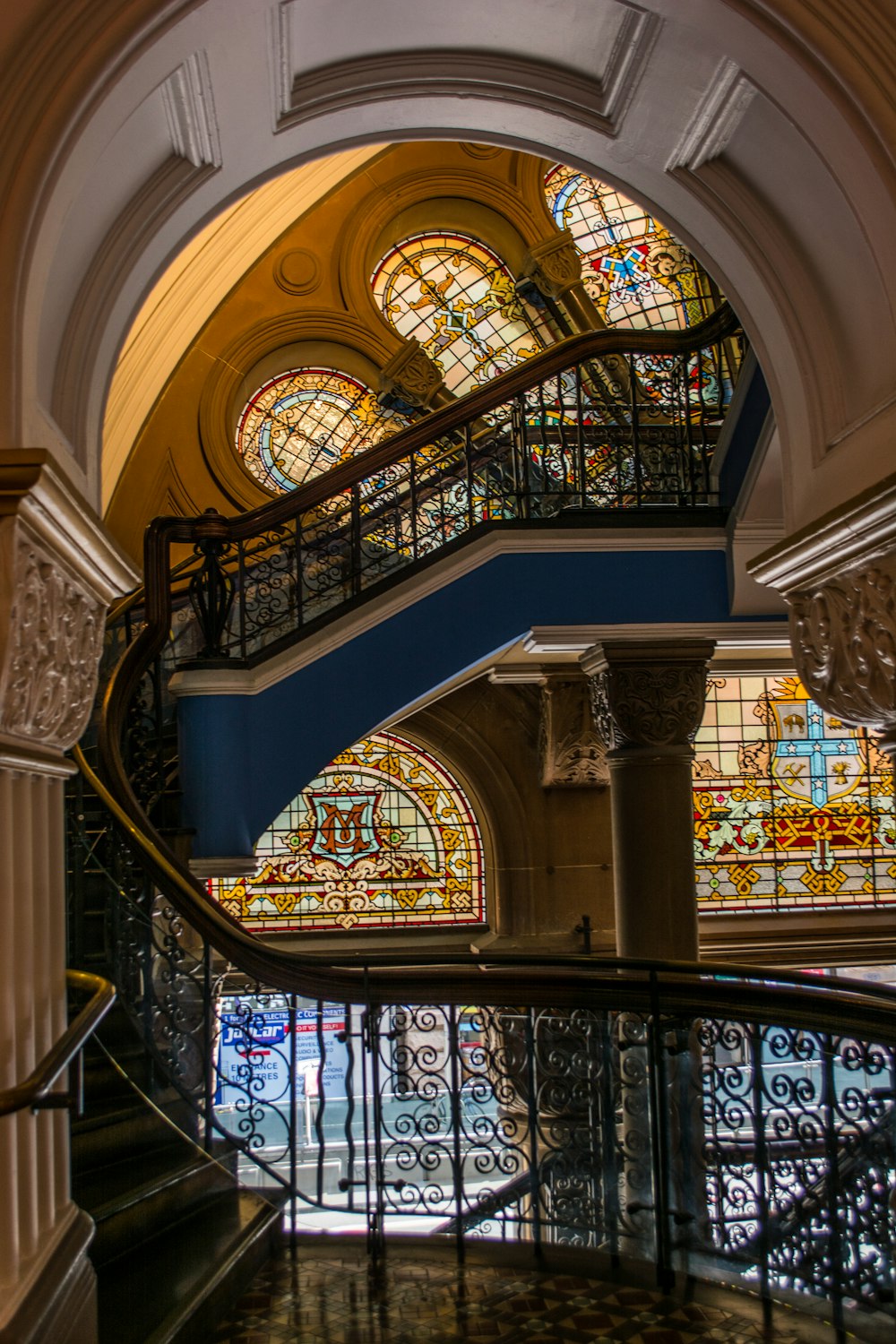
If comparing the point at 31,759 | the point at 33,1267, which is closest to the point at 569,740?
the point at 31,759

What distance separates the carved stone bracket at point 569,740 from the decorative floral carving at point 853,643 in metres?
5.52

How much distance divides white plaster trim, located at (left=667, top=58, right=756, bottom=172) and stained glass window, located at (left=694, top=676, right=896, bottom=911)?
22.1ft

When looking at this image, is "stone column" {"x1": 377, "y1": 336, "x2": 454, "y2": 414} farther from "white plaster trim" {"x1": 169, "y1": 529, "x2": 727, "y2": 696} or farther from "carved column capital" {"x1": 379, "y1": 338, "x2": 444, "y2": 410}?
"white plaster trim" {"x1": 169, "y1": 529, "x2": 727, "y2": 696}

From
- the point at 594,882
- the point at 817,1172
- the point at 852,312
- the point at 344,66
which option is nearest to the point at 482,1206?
the point at 817,1172

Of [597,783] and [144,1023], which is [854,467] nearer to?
[144,1023]

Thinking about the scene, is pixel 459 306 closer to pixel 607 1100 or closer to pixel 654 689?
pixel 654 689

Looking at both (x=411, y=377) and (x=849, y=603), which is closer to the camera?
(x=849, y=603)

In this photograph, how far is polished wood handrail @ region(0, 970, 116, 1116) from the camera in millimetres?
2246

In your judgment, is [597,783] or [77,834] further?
[597,783]

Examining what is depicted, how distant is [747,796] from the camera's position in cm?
995

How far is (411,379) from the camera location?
1055 centimetres

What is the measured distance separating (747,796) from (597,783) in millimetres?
1452

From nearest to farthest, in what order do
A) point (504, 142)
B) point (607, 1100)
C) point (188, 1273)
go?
point (188, 1273) < point (504, 142) < point (607, 1100)

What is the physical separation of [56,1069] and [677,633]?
14.8 feet
